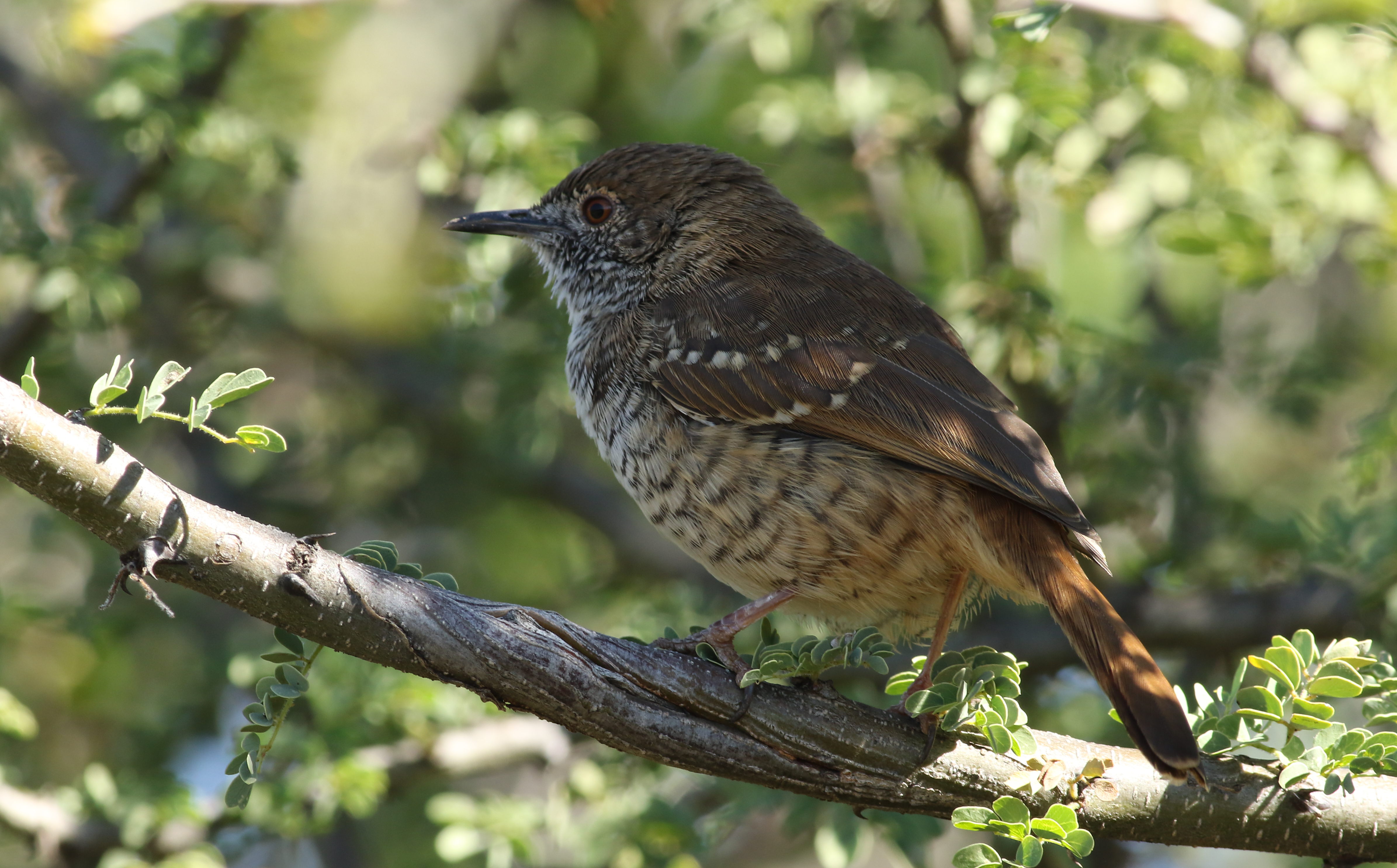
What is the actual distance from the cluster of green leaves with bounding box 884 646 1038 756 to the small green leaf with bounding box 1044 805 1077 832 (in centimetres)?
16

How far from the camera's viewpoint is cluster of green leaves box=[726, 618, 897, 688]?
8.05ft

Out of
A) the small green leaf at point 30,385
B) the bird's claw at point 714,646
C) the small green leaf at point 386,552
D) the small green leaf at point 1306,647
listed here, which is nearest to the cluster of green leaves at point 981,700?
the bird's claw at point 714,646

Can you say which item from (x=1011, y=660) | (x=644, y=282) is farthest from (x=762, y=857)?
(x=1011, y=660)

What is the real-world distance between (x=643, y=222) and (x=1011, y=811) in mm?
2381

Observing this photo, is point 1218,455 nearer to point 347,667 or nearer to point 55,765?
point 347,667

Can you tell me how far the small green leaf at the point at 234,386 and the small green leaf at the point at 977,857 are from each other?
1.45 metres

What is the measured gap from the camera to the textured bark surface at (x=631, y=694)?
1.92m

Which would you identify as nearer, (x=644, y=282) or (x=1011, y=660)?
(x=1011, y=660)

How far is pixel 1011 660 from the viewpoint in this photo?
8.23ft

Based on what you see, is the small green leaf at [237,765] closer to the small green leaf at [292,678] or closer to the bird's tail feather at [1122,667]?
the small green leaf at [292,678]

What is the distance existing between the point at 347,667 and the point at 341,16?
3.26m

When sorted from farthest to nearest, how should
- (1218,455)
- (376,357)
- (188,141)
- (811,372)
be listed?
(1218,455), (376,357), (188,141), (811,372)

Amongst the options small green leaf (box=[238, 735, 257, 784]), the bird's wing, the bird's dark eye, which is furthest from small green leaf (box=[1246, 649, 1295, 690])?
the bird's dark eye

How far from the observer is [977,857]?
7.34ft
